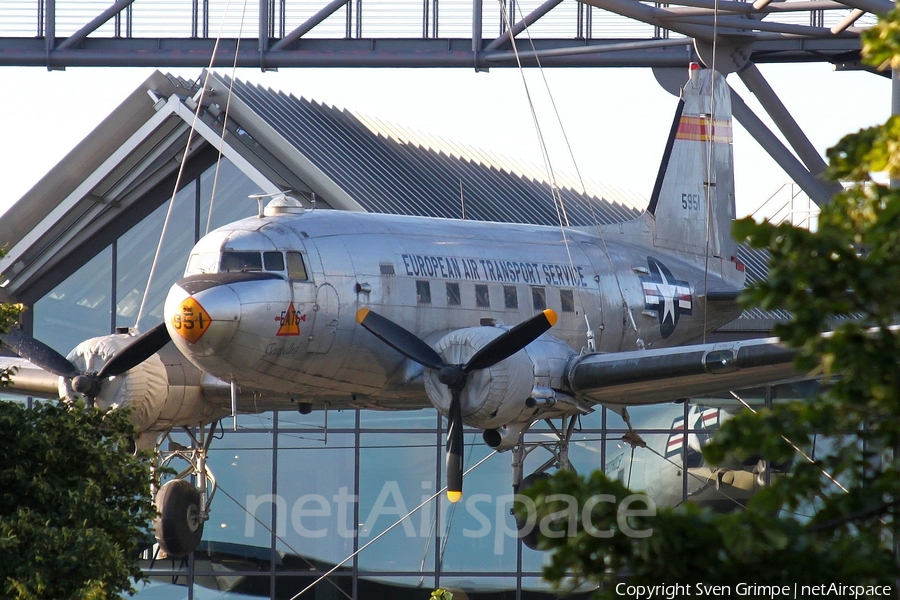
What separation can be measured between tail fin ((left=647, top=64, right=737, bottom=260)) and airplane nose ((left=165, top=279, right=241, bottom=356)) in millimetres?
9001

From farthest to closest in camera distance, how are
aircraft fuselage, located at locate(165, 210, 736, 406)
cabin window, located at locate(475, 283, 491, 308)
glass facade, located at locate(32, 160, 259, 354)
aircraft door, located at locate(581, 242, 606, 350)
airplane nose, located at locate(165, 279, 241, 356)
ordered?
glass facade, located at locate(32, 160, 259, 354) → aircraft door, located at locate(581, 242, 606, 350) → cabin window, located at locate(475, 283, 491, 308) → aircraft fuselage, located at locate(165, 210, 736, 406) → airplane nose, located at locate(165, 279, 241, 356)

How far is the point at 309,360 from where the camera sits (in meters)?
15.4

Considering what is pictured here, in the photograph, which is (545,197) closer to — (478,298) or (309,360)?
(478,298)

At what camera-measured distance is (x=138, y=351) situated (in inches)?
655

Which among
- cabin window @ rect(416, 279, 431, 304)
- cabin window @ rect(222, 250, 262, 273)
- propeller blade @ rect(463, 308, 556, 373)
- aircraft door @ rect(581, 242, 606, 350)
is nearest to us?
cabin window @ rect(222, 250, 262, 273)

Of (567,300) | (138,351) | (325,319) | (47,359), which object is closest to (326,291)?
(325,319)

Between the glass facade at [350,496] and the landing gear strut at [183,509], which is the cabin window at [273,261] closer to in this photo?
the landing gear strut at [183,509]

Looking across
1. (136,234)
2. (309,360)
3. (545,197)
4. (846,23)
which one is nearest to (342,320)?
(309,360)

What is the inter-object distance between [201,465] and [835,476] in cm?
1383

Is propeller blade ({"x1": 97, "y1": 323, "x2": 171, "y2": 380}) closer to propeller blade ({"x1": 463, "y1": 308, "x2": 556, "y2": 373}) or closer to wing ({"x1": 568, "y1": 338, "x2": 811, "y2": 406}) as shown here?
propeller blade ({"x1": 463, "y1": 308, "x2": 556, "y2": 373})

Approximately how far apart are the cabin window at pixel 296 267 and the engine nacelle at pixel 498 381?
196 centimetres

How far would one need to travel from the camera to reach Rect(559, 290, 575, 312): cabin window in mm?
17953

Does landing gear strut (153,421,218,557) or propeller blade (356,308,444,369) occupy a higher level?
propeller blade (356,308,444,369)

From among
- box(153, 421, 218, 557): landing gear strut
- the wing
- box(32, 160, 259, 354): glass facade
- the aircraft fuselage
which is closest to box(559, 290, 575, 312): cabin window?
the aircraft fuselage
